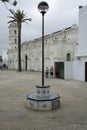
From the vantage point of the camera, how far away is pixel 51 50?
43.6 meters

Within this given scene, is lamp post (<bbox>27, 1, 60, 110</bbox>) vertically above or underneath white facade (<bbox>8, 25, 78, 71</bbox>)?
underneath

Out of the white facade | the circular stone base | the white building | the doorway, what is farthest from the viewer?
the white facade

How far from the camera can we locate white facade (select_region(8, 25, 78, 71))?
1665 inches

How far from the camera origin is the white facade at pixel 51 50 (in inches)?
1665

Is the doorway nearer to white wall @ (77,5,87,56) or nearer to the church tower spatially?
white wall @ (77,5,87,56)

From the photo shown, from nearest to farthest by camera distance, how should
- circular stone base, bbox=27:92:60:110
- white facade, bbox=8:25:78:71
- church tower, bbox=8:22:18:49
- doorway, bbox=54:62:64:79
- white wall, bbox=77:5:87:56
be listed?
1. circular stone base, bbox=27:92:60:110
2. white wall, bbox=77:5:87:56
3. doorway, bbox=54:62:64:79
4. white facade, bbox=8:25:78:71
5. church tower, bbox=8:22:18:49

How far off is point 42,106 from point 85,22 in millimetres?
16179

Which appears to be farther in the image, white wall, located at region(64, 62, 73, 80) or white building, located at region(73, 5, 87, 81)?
white wall, located at region(64, 62, 73, 80)

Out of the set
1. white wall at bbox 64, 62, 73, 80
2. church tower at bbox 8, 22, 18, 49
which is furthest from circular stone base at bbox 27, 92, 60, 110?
church tower at bbox 8, 22, 18, 49

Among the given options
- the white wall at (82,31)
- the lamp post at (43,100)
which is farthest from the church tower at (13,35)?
the lamp post at (43,100)

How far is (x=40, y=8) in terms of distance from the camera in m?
10.7

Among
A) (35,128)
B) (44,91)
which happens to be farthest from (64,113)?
(35,128)

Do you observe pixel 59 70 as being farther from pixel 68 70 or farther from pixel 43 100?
pixel 43 100

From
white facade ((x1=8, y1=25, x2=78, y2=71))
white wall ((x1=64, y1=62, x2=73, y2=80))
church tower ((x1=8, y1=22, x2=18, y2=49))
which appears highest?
church tower ((x1=8, y1=22, x2=18, y2=49))
